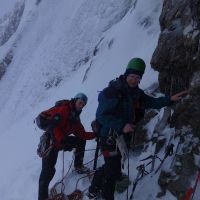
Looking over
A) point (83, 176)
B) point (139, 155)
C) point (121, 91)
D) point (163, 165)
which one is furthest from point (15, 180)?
point (121, 91)

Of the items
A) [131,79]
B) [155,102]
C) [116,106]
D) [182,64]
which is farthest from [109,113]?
[182,64]

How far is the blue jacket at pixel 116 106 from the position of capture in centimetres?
606

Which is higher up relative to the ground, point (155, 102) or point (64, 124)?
point (64, 124)

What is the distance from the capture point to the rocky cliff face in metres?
6.74

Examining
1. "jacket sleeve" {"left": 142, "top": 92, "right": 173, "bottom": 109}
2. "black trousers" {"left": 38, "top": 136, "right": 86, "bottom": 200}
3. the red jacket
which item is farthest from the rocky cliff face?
"black trousers" {"left": 38, "top": 136, "right": 86, "bottom": 200}

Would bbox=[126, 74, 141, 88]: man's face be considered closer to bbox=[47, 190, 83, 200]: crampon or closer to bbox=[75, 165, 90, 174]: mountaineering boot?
bbox=[47, 190, 83, 200]: crampon

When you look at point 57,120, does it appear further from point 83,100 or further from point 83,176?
A: point 83,176

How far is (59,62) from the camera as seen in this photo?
24812 mm

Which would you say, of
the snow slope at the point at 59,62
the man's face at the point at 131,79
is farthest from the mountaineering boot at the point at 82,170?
the man's face at the point at 131,79

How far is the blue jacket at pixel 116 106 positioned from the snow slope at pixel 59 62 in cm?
150

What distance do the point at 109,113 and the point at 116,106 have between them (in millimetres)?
140

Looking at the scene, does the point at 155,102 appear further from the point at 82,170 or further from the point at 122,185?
the point at 82,170

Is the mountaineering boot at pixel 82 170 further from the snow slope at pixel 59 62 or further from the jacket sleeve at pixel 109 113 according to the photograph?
the jacket sleeve at pixel 109 113

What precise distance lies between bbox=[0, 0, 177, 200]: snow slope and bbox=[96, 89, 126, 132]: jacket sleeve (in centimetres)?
155
